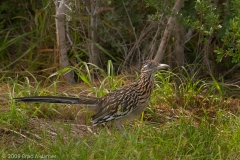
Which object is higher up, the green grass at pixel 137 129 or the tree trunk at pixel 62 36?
the tree trunk at pixel 62 36

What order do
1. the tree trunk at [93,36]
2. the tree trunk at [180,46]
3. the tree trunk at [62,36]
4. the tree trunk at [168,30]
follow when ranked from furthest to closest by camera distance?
the tree trunk at [180,46]
the tree trunk at [93,36]
the tree trunk at [62,36]
the tree trunk at [168,30]

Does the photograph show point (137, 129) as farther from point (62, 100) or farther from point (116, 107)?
point (62, 100)

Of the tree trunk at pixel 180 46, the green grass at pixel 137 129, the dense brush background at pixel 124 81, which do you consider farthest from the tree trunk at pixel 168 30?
the tree trunk at pixel 180 46

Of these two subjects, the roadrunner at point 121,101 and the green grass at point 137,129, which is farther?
the roadrunner at point 121,101

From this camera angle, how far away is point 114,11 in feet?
31.4

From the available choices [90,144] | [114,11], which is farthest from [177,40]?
[90,144]

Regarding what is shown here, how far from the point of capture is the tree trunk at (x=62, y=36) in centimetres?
890

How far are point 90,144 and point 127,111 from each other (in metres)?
0.86

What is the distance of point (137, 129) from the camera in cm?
667

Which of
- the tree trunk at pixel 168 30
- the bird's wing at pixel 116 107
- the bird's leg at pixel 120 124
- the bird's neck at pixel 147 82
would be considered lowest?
the bird's leg at pixel 120 124

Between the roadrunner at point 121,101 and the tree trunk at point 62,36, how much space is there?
204 cm

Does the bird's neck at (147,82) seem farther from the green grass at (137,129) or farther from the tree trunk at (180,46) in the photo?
the tree trunk at (180,46)

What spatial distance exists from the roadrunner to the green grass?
17cm

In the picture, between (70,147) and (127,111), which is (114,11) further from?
(70,147)
